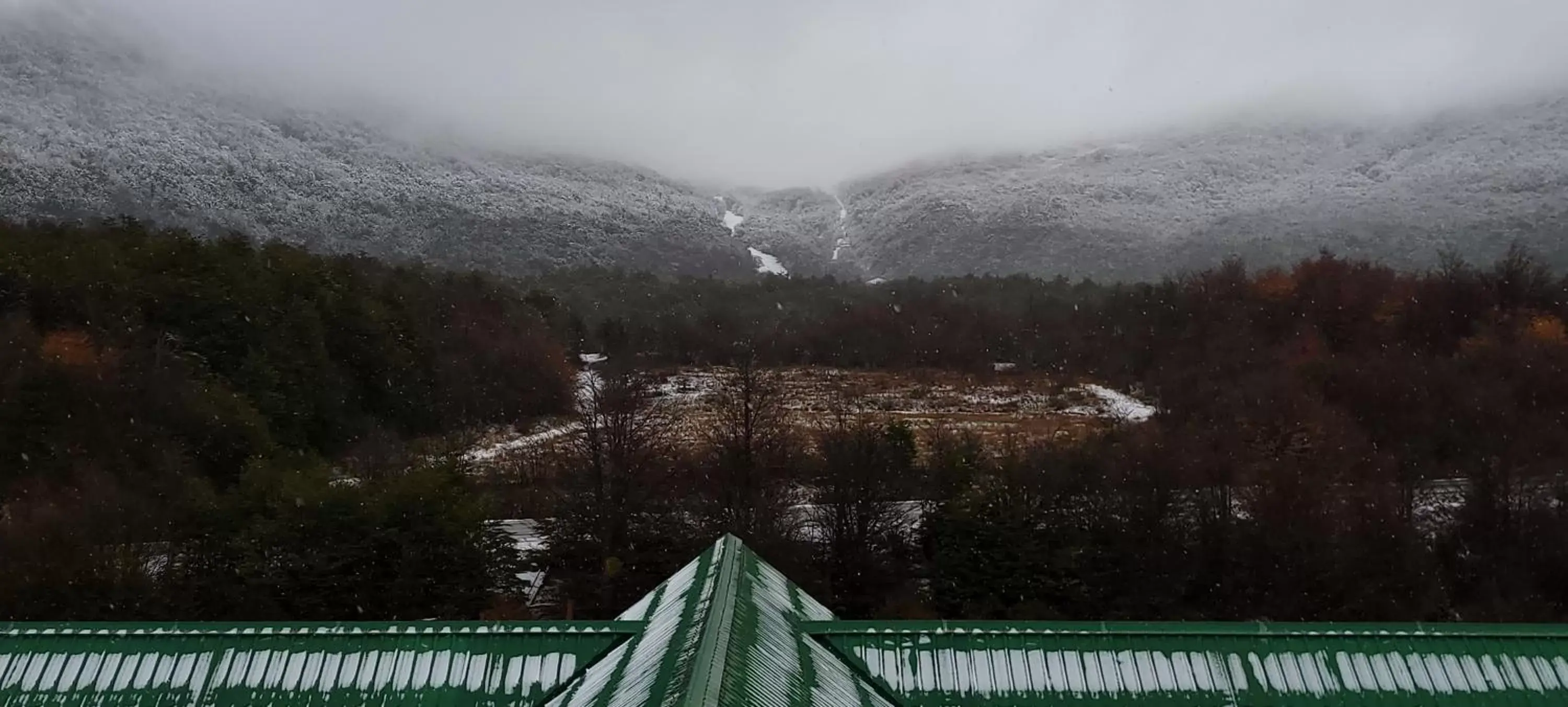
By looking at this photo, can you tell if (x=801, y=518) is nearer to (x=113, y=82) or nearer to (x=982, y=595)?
(x=982, y=595)

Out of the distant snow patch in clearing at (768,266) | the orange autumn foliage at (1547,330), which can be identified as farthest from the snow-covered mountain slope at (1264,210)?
the orange autumn foliage at (1547,330)

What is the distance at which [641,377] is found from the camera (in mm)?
37812

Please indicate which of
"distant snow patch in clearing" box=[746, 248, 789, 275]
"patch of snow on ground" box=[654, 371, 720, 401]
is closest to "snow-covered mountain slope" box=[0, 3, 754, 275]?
"distant snow patch in clearing" box=[746, 248, 789, 275]

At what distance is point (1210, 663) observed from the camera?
9.83 metres

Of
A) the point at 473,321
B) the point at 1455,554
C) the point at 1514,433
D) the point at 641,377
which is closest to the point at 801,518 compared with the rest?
the point at 641,377

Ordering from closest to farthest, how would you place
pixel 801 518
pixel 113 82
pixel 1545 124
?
pixel 801 518
pixel 1545 124
pixel 113 82

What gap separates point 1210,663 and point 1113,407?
39.0m

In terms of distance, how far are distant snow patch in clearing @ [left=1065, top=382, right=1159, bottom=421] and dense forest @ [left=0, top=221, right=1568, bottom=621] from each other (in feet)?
6.53

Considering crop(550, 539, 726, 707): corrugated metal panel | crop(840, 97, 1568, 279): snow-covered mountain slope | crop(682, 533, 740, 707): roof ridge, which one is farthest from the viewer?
crop(840, 97, 1568, 279): snow-covered mountain slope

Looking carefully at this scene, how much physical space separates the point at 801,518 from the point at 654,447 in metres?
5.80

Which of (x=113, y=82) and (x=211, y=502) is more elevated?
(x=113, y=82)

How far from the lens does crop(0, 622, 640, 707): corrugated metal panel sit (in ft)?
32.6

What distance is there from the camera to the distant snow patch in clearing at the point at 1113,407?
1724 inches

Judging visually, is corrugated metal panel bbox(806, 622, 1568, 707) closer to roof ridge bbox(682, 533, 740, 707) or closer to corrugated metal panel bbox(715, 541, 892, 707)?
corrugated metal panel bbox(715, 541, 892, 707)
